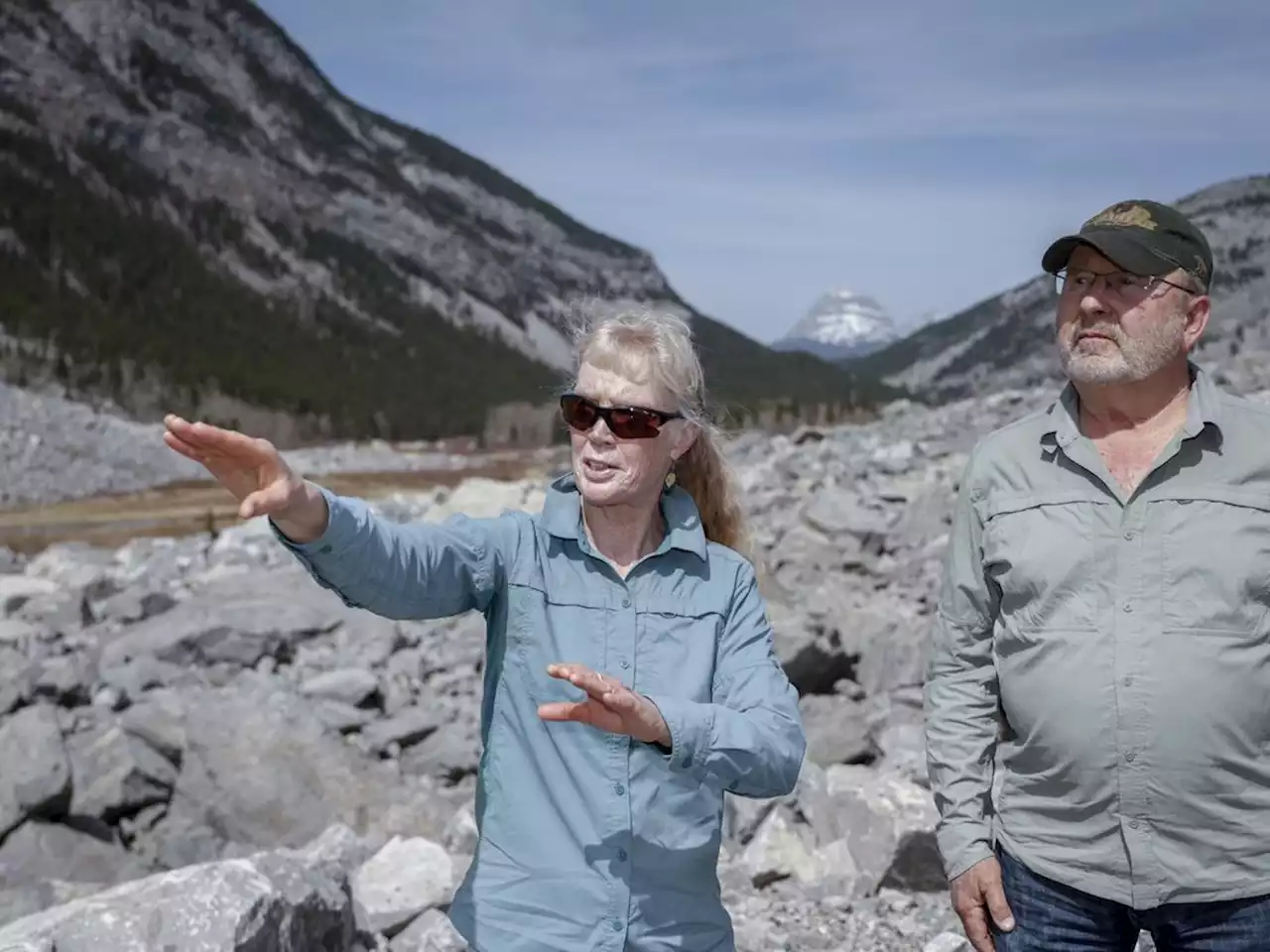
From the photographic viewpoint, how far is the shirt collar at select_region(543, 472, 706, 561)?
103 inches

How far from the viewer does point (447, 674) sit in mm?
9422

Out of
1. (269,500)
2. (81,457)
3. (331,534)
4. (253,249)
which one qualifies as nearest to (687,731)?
(331,534)

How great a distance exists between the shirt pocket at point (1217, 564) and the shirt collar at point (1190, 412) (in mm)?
156

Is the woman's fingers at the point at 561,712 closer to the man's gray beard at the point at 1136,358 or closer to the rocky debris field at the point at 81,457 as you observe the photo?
the man's gray beard at the point at 1136,358

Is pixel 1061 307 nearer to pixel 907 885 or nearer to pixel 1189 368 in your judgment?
pixel 1189 368

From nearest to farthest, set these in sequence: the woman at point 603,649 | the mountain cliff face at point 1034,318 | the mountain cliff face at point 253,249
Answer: the woman at point 603,649, the mountain cliff face at point 253,249, the mountain cliff face at point 1034,318

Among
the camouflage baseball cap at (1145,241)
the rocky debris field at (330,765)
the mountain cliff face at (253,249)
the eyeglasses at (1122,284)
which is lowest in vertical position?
the rocky debris field at (330,765)

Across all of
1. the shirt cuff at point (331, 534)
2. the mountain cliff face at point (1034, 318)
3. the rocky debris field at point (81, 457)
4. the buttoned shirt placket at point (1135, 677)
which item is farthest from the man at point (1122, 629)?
the mountain cliff face at point (1034, 318)

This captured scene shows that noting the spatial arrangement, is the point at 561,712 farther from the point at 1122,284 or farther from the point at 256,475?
the point at 1122,284

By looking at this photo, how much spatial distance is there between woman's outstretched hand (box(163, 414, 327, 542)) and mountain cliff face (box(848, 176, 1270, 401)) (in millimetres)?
86500

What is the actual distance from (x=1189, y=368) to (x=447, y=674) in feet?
24.5

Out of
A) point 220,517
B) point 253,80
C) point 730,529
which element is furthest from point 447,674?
point 253,80

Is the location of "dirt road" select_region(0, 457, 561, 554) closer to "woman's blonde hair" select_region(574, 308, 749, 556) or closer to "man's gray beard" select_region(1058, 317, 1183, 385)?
"woman's blonde hair" select_region(574, 308, 749, 556)

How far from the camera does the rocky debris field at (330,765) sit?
4.19m
